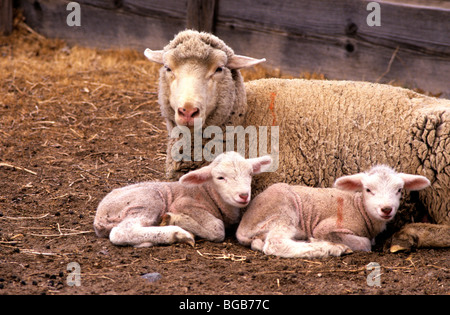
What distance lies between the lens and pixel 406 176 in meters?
5.22

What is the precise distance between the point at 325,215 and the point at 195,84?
5.07ft

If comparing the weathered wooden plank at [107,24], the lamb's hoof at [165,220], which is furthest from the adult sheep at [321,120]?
the weathered wooden plank at [107,24]

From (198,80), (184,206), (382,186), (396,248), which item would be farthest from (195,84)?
(396,248)

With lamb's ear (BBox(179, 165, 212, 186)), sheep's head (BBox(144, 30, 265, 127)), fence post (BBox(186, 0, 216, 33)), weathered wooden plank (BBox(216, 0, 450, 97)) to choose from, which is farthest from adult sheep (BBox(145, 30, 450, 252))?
fence post (BBox(186, 0, 216, 33))

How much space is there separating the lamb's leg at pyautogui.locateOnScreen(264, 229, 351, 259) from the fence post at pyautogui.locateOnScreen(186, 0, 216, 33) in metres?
5.19

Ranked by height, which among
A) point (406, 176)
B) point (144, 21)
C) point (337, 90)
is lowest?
point (406, 176)

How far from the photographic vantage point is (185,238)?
16.7 ft

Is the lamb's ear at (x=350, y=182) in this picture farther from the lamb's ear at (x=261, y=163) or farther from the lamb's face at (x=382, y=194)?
the lamb's ear at (x=261, y=163)

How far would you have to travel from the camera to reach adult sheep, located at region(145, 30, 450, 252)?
18.3ft

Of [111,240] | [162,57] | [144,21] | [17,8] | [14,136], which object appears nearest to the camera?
[111,240]

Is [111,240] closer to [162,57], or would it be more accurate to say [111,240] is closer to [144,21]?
[162,57]

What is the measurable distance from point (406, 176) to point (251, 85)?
1.79 meters

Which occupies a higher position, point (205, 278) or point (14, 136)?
point (14, 136)

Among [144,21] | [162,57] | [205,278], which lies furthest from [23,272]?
[144,21]
